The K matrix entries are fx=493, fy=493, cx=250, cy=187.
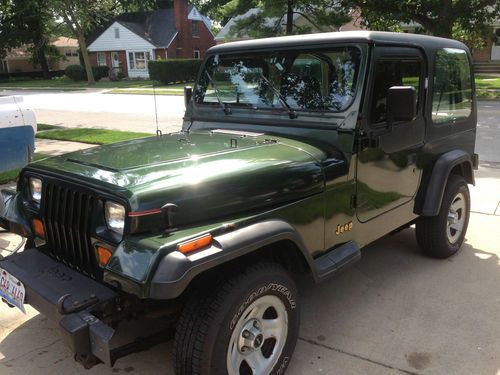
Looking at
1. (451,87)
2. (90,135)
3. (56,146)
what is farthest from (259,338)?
(90,135)

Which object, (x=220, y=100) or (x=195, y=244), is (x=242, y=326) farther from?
(x=220, y=100)

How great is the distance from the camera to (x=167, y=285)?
208 centimetres

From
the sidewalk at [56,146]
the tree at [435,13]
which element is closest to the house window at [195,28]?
the tree at [435,13]

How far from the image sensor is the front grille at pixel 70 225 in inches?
99.7

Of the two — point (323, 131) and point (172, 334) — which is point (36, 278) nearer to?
point (172, 334)

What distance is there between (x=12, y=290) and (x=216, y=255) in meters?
1.29

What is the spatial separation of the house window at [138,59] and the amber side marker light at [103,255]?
41825 mm

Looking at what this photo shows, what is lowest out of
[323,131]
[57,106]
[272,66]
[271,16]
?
[57,106]

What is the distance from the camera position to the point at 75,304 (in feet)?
7.64

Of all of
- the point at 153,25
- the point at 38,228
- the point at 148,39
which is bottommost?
the point at 38,228

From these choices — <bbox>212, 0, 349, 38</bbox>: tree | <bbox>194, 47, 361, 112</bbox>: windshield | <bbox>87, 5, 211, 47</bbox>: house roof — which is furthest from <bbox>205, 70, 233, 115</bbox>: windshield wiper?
<bbox>87, 5, 211, 47</bbox>: house roof

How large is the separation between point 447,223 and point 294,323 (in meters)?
2.11


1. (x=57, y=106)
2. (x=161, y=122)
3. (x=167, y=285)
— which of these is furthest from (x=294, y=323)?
(x=57, y=106)

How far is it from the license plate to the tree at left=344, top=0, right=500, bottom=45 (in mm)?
17781
